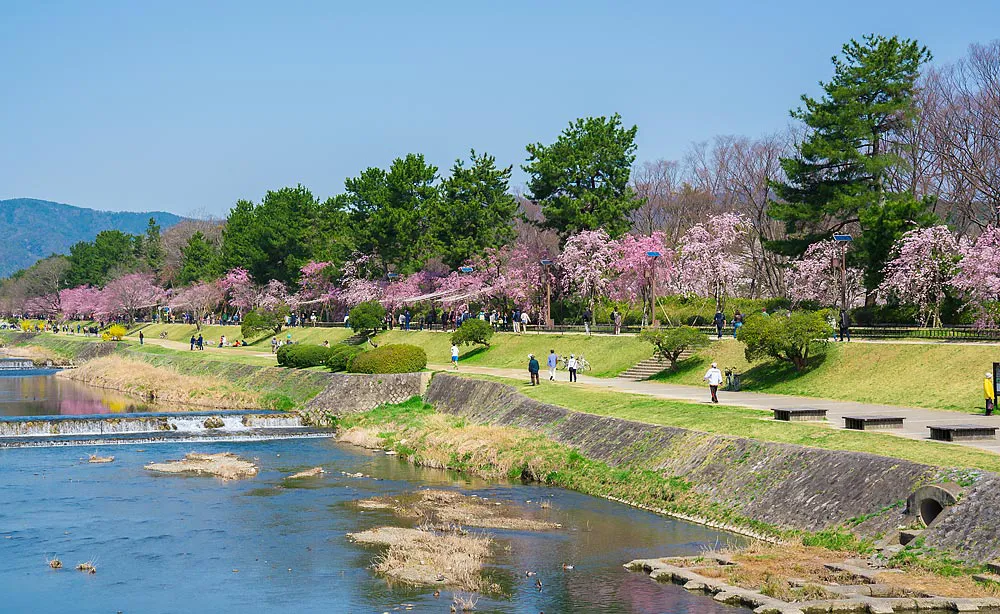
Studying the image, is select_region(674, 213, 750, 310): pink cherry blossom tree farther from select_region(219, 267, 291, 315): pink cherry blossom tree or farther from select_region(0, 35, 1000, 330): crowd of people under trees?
select_region(219, 267, 291, 315): pink cherry blossom tree

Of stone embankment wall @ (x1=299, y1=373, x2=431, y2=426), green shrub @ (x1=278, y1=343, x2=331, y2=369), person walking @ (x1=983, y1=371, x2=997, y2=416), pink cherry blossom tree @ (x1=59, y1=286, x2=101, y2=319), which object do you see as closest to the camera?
person walking @ (x1=983, y1=371, x2=997, y2=416)

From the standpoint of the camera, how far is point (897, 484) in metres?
24.0

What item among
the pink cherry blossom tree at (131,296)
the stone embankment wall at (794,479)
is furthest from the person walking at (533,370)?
the pink cherry blossom tree at (131,296)

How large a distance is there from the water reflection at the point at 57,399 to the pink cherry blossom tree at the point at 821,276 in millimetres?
42025

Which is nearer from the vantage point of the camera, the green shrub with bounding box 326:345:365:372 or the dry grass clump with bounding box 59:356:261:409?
the dry grass clump with bounding box 59:356:261:409

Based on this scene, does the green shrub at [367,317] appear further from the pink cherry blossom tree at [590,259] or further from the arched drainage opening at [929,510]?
the arched drainage opening at [929,510]

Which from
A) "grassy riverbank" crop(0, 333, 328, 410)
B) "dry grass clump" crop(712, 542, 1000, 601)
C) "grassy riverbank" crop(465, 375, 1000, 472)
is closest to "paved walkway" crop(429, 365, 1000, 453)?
"grassy riverbank" crop(465, 375, 1000, 472)

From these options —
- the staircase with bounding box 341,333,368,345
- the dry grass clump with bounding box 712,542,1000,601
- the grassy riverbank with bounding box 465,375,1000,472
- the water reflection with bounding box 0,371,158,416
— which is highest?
the staircase with bounding box 341,333,368,345

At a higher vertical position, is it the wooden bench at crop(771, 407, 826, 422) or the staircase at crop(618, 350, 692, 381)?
the staircase at crop(618, 350, 692, 381)

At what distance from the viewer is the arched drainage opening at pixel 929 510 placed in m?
22.4

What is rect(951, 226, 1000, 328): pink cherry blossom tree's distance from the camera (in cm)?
4750

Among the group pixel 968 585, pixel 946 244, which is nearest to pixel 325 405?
pixel 946 244

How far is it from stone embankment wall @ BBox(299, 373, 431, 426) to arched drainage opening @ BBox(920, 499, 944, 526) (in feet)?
122

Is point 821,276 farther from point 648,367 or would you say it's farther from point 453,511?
point 453,511
